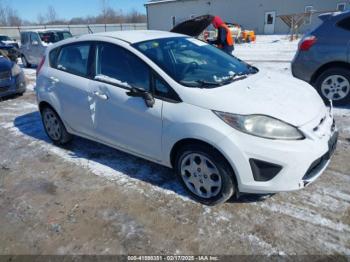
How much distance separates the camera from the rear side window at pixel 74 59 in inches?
153

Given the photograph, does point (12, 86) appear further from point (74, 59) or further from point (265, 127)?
point (265, 127)

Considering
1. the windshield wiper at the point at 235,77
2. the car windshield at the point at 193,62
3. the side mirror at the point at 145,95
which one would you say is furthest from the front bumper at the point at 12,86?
the windshield wiper at the point at 235,77

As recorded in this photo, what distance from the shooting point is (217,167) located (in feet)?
9.22

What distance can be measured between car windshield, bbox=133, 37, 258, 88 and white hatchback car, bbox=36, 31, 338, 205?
1cm

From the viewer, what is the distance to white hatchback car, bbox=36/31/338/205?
103 inches

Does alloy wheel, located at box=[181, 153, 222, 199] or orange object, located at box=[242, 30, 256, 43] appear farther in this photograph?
orange object, located at box=[242, 30, 256, 43]

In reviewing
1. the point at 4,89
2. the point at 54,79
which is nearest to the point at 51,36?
the point at 4,89

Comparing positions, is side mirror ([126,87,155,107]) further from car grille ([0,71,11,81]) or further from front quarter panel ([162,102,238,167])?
car grille ([0,71,11,81])

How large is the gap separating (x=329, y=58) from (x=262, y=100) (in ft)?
10.9

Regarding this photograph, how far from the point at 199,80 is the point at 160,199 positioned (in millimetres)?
1314

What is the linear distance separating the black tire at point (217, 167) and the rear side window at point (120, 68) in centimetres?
78

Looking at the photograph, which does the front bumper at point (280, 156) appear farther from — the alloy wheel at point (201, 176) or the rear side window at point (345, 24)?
the rear side window at point (345, 24)

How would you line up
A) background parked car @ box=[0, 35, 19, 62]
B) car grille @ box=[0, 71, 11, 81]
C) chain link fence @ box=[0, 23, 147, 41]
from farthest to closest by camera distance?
chain link fence @ box=[0, 23, 147, 41]
background parked car @ box=[0, 35, 19, 62]
car grille @ box=[0, 71, 11, 81]

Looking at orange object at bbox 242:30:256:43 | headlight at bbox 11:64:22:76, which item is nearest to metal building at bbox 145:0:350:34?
orange object at bbox 242:30:256:43
